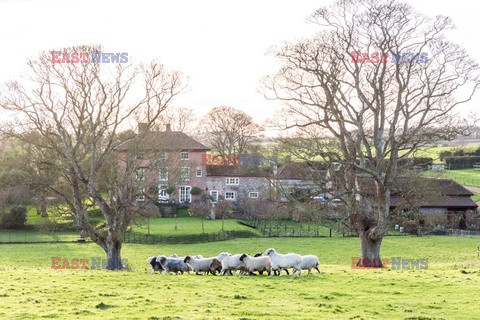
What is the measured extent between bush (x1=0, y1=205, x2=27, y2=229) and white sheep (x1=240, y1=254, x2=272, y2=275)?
3914cm

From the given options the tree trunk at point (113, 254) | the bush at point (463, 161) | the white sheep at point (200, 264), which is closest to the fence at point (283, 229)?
the tree trunk at point (113, 254)

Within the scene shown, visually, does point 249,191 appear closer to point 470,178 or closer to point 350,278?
point 470,178

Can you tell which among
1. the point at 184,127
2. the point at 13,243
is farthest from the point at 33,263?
the point at 184,127

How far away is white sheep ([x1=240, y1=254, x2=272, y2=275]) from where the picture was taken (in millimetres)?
22688

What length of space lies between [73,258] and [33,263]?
141 inches

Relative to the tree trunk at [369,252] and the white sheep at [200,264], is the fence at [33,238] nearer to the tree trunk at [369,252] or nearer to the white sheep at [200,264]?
the white sheep at [200,264]

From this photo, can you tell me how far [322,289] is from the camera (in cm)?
1831

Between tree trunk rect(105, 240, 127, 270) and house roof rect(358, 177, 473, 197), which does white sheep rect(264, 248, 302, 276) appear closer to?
house roof rect(358, 177, 473, 197)

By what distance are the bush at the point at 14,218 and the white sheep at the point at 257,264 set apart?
39142 mm

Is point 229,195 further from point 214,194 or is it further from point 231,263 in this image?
point 231,263

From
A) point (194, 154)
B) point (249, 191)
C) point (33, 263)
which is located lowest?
point (33, 263)

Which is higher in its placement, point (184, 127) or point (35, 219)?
point (184, 127)

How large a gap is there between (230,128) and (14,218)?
33.3 meters

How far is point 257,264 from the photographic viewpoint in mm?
22703
